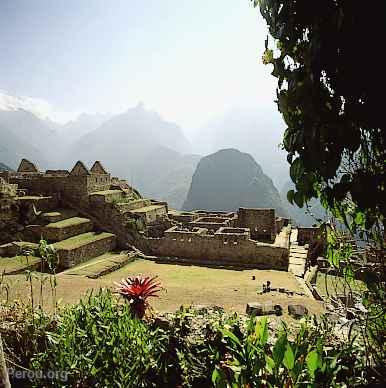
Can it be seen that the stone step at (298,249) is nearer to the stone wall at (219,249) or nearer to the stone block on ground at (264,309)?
the stone wall at (219,249)

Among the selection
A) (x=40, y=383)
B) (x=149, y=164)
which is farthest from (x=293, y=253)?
(x=149, y=164)

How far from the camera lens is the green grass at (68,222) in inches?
546

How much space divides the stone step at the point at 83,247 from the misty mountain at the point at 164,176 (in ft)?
360

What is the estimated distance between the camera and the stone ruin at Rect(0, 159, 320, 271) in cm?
1373

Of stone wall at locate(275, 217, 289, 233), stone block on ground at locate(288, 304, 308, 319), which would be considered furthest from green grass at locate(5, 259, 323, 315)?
stone wall at locate(275, 217, 289, 233)

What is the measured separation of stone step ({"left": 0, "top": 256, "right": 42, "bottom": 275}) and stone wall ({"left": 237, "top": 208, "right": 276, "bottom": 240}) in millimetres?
10705

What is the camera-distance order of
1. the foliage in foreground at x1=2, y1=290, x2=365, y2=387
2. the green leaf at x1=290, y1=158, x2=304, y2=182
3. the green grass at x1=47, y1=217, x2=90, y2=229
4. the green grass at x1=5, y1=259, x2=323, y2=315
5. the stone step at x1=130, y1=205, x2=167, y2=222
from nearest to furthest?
1. the green leaf at x1=290, y1=158, x2=304, y2=182
2. the foliage in foreground at x1=2, y1=290, x2=365, y2=387
3. the green grass at x1=5, y1=259, x2=323, y2=315
4. the green grass at x1=47, y1=217, x2=90, y2=229
5. the stone step at x1=130, y1=205, x2=167, y2=222

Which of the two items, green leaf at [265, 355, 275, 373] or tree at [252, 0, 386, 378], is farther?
green leaf at [265, 355, 275, 373]

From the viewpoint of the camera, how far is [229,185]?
103312 mm

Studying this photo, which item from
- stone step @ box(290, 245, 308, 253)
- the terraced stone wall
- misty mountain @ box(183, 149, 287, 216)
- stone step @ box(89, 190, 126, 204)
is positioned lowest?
stone step @ box(290, 245, 308, 253)

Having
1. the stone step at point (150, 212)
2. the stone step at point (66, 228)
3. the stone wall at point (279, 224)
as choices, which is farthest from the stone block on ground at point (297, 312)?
the stone wall at point (279, 224)

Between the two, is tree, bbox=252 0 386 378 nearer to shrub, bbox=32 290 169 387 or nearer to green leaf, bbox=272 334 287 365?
green leaf, bbox=272 334 287 365

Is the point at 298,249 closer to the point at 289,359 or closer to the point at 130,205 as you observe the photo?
the point at 130,205

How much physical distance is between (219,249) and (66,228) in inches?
251
